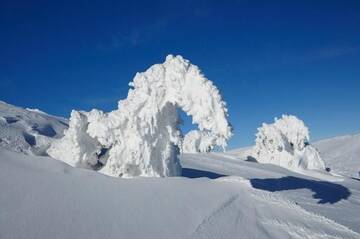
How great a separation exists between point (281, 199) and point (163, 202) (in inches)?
148

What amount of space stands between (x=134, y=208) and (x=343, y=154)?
202ft

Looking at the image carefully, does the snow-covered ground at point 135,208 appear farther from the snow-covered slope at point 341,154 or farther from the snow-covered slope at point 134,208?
the snow-covered slope at point 341,154

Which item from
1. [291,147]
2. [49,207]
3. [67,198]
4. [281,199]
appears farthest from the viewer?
[291,147]

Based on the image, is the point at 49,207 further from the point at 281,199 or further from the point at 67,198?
the point at 281,199

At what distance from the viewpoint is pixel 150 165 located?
16.4m

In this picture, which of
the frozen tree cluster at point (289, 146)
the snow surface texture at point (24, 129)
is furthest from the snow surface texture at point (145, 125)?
the frozen tree cluster at point (289, 146)

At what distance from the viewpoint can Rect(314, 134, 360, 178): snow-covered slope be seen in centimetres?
5062

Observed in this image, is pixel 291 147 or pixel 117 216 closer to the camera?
pixel 117 216

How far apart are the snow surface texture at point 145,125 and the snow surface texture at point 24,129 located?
894cm

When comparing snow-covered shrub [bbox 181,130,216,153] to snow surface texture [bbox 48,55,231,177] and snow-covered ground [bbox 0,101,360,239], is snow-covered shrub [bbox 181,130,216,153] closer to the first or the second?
snow surface texture [bbox 48,55,231,177]

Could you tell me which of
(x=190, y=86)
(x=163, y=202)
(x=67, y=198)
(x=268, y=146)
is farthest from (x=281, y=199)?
(x=268, y=146)

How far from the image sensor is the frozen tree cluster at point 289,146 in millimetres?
38094

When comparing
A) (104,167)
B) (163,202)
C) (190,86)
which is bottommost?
(163,202)

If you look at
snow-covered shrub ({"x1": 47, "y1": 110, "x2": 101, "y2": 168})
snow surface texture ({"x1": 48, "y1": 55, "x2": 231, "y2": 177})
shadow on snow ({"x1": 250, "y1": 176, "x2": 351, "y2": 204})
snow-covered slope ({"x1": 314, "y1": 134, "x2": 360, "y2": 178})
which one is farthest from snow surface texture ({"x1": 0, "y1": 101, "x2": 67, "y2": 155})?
snow-covered slope ({"x1": 314, "y1": 134, "x2": 360, "y2": 178})
